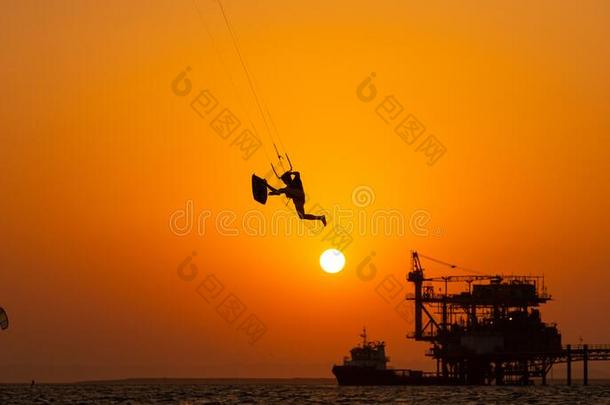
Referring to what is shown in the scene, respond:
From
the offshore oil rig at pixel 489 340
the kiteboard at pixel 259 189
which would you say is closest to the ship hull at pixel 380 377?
the offshore oil rig at pixel 489 340

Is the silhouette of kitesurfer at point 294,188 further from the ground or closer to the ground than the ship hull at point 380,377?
further from the ground

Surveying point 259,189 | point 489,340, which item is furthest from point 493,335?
point 259,189

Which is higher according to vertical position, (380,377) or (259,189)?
(259,189)

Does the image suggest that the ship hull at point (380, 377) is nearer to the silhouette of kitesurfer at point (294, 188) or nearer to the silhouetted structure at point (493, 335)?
the silhouetted structure at point (493, 335)

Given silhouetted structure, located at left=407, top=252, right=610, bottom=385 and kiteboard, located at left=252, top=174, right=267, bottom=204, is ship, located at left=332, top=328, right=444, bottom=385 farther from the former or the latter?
kiteboard, located at left=252, top=174, right=267, bottom=204

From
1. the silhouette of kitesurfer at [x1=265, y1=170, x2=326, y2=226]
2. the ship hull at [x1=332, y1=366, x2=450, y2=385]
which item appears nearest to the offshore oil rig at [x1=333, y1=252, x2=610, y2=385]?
the ship hull at [x1=332, y1=366, x2=450, y2=385]

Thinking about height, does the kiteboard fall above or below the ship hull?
above

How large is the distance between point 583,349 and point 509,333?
9.91 m

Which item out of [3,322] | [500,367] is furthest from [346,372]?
[3,322]

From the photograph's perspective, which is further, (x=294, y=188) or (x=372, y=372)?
(x=372, y=372)

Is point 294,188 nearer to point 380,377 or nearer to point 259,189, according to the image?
point 259,189

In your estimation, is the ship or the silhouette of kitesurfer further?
the ship

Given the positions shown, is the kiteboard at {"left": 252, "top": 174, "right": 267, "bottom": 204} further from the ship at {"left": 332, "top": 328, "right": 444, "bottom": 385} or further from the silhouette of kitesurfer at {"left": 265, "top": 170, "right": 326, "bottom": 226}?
the ship at {"left": 332, "top": 328, "right": 444, "bottom": 385}

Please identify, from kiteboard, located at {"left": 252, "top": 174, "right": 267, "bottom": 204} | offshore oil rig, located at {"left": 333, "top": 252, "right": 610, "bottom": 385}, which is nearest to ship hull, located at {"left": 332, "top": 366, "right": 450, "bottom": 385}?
offshore oil rig, located at {"left": 333, "top": 252, "right": 610, "bottom": 385}
